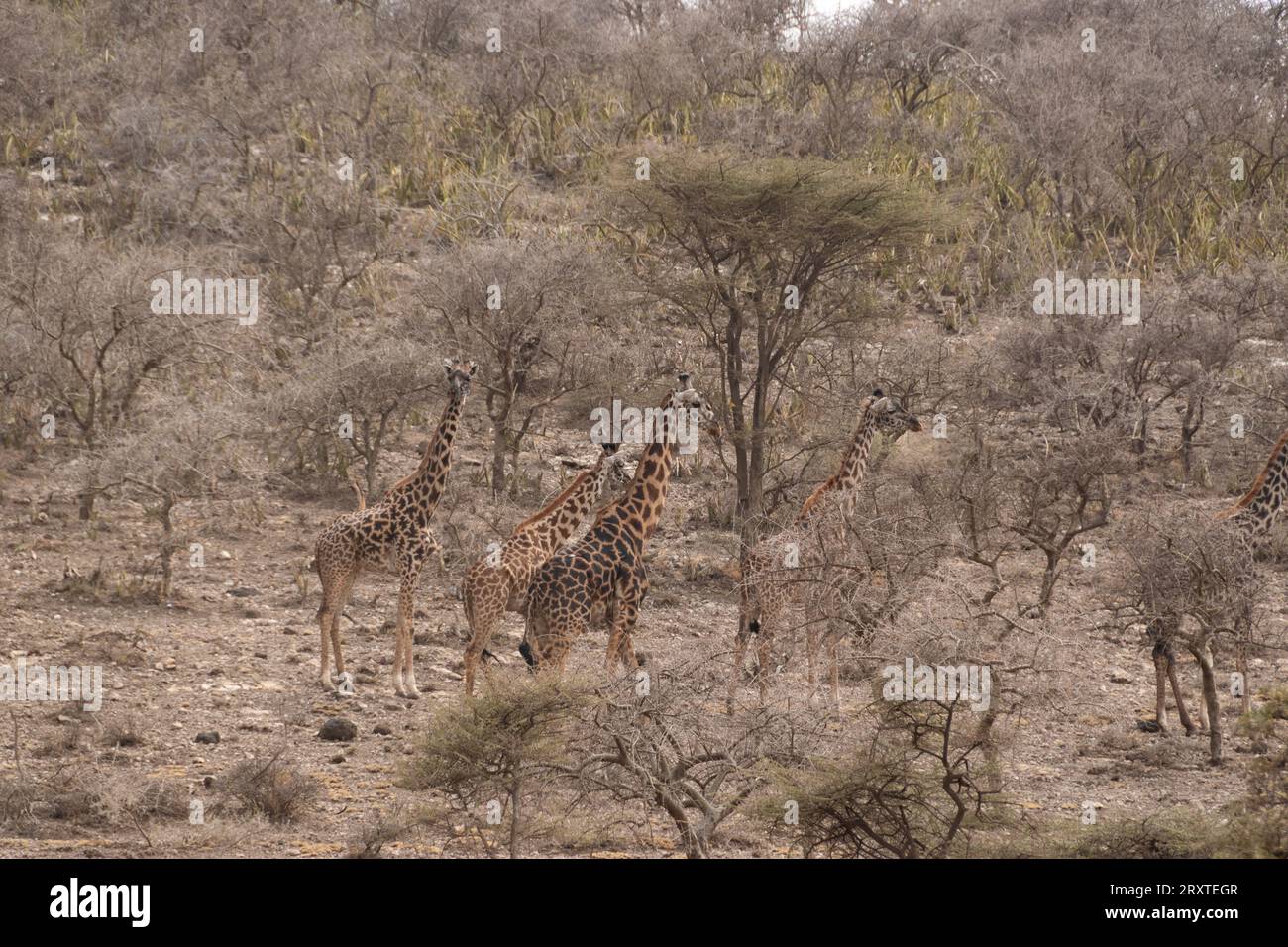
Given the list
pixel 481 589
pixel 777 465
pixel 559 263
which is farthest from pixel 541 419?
pixel 481 589

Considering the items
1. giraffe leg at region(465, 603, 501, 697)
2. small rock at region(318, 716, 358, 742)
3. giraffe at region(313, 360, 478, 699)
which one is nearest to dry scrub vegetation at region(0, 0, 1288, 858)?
small rock at region(318, 716, 358, 742)

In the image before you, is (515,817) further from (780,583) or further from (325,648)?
(325,648)

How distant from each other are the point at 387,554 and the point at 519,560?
1.14 m

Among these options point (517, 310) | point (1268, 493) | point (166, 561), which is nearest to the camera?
point (1268, 493)

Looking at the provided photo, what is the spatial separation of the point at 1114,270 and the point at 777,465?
301 inches

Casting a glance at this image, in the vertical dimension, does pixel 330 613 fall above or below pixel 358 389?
below

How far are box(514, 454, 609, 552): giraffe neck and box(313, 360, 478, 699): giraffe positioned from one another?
82cm

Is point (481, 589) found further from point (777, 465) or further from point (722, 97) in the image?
point (722, 97)

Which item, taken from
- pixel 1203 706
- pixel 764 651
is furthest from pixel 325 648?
pixel 1203 706

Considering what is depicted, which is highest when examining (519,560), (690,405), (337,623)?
(690,405)

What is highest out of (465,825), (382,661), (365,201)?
(365,201)

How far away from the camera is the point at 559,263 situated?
641 inches

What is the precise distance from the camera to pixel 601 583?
10.5m

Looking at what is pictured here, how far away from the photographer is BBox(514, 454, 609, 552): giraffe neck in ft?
35.9
